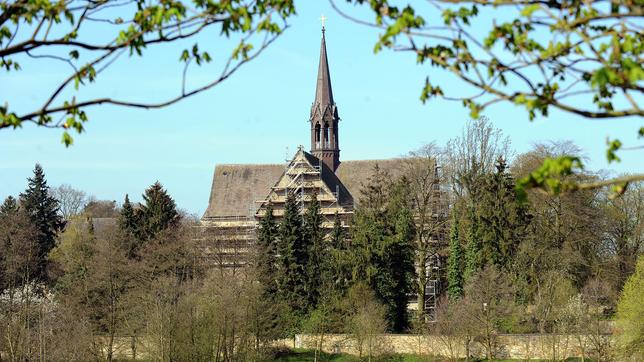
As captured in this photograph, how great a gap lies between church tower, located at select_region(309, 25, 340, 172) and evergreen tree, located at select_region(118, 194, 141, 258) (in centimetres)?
2439

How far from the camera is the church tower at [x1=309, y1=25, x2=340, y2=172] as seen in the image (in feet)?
238

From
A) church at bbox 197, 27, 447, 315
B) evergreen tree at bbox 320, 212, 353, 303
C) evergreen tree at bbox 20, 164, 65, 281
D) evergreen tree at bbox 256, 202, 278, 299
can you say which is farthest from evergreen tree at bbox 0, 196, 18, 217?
evergreen tree at bbox 320, 212, 353, 303

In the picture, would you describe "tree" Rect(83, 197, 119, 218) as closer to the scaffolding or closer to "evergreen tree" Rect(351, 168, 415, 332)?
the scaffolding

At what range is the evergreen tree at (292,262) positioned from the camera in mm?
44625

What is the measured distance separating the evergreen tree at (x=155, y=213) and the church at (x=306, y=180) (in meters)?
6.04

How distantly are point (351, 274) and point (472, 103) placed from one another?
122ft

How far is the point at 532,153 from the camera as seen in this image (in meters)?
56.2

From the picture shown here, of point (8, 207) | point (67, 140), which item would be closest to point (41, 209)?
point (8, 207)

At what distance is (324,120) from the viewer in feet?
240

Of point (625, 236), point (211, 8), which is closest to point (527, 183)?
point (211, 8)

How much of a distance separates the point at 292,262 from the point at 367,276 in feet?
13.5

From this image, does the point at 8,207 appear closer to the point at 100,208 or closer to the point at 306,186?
the point at 306,186

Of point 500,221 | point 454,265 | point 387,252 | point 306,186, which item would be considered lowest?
point 454,265

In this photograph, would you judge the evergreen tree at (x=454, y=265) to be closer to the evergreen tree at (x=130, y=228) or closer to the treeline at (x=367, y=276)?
the treeline at (x=367, y=276)
